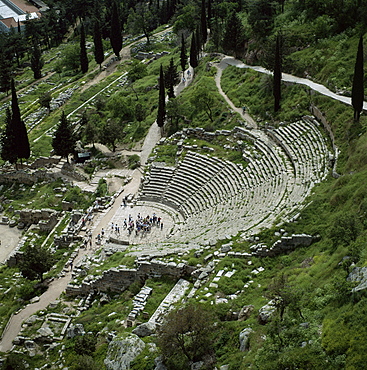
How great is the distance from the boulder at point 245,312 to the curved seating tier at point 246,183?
1134 centimetres

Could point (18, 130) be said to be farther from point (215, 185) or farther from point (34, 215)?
point (215, 185)

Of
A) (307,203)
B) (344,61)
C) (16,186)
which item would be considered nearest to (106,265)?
(307,203)

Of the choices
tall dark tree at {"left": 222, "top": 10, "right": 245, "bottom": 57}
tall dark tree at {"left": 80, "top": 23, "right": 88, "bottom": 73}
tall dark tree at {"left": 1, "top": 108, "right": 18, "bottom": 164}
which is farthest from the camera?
tall dark tree at {"left": 80, "top": 23, "right": 88, "bottom": 73}

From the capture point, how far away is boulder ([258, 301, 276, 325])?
27.0 meters

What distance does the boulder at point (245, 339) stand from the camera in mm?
25697

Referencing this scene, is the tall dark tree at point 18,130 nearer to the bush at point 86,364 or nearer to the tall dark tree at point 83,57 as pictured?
the tall dark tree at point 83,57

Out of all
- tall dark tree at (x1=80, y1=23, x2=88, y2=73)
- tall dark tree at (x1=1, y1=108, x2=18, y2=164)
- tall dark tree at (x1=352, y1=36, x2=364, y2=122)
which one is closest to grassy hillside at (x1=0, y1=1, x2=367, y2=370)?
tall dark tree at (x1=352, y1=36, x2=364, y2=122)

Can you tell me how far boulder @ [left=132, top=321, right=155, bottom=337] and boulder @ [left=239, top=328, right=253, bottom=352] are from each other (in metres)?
6.69

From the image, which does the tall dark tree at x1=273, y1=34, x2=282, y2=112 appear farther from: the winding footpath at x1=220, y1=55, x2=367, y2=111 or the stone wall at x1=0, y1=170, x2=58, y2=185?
the stone wall at x1=0, y1=170, x2=58, y2=185

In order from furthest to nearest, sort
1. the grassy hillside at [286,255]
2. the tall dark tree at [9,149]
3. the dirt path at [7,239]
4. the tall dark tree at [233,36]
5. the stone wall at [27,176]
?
the tall dark tree at [233,36], the tall dark tree at [9,149], the stone wall at [27,176], the dirt path at [7,239], the grassy hillside at [286,255]

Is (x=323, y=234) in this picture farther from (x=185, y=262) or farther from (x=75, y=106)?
(x=75, y=106)

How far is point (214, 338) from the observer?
27625 millimetres

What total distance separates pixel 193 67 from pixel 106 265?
49.8 m

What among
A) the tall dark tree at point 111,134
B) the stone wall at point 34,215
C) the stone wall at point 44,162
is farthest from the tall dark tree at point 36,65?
the stone wall at point 34,215
